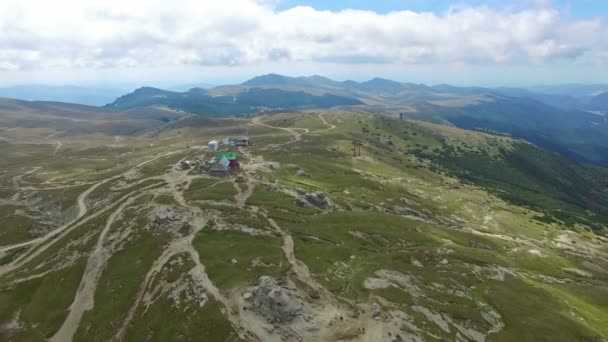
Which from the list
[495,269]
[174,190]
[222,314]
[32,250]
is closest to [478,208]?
[495,269]

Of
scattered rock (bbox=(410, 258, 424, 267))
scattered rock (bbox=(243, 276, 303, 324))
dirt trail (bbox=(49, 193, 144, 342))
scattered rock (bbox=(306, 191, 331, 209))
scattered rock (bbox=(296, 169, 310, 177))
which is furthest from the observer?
scattered rock (bbox=(296, 169, 310, 177))

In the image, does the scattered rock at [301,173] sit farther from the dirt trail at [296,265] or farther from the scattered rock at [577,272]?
the scattered rock at [577,272]

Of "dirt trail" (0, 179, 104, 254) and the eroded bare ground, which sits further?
"dirt trail" (0, 179, 104, 254)

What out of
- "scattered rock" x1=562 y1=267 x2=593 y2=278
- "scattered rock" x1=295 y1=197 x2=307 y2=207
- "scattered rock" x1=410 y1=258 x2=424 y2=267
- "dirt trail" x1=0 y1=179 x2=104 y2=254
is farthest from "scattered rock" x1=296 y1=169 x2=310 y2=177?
"scattered rock" x1=562 y1=267 x2=593 y2=278

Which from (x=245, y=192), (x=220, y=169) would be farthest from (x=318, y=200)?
(x=220, y=169)

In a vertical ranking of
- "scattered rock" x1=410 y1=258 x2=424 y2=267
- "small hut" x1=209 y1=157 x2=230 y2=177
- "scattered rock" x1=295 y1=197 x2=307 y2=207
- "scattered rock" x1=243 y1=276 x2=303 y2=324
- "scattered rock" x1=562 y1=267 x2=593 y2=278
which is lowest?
"scattered rock" x1=562 y1=267 x2=593 y2=278

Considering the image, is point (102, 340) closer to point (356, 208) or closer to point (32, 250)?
point (32, 250)

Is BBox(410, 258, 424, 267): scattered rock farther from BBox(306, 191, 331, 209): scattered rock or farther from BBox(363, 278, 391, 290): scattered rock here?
BBox(306, 191, 331, 209): scattered rock

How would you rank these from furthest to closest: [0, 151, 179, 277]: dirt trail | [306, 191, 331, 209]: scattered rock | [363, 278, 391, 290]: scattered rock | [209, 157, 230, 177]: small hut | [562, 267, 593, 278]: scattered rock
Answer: [209, 157, 230, 177]: small hut, [306, 191, 331, 209]: scattered rock, [562, 267, 593, 278]: scattered rock, [0, 151, 179, 277]: dirt trail, [363, 278, 391, 290]: scattered rock

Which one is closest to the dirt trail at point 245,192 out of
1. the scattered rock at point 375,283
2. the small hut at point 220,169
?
the small hut at point 220,169
